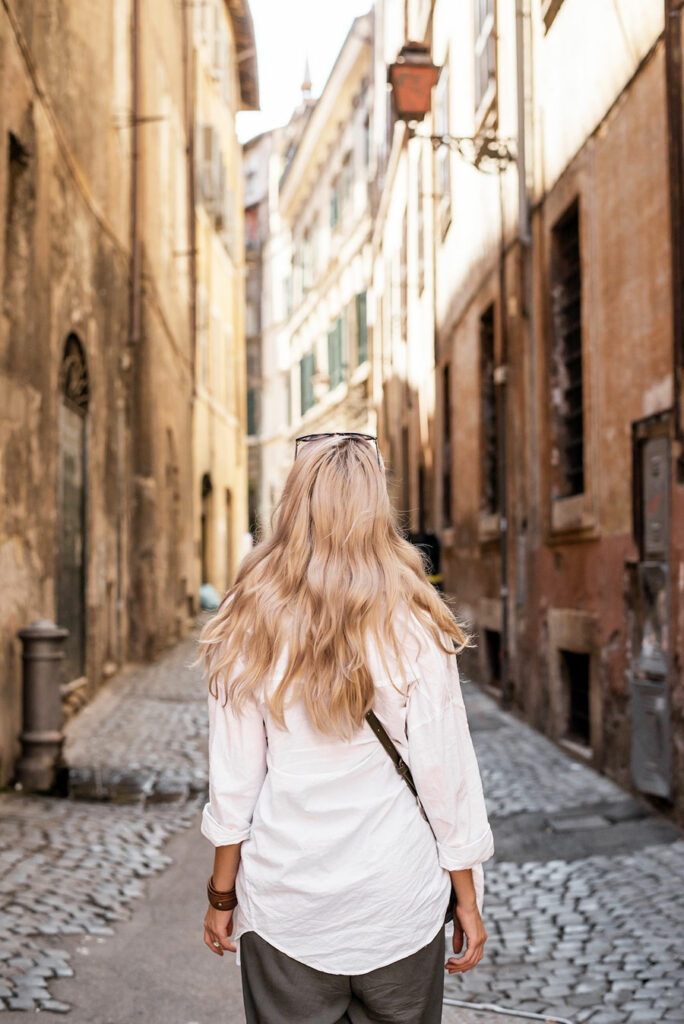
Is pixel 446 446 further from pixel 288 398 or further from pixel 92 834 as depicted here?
pixel 288 398

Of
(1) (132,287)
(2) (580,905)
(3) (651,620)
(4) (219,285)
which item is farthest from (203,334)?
(2) (580,905)

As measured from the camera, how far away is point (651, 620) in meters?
6.18

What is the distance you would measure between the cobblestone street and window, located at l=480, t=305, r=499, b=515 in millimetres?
4134

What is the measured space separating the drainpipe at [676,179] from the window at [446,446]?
26.9 feet

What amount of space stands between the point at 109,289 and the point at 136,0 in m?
3.50

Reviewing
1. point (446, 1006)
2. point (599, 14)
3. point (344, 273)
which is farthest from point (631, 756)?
point (344, 273)

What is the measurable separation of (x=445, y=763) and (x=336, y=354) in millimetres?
24027

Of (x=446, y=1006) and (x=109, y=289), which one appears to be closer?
(x=446, y=1006)

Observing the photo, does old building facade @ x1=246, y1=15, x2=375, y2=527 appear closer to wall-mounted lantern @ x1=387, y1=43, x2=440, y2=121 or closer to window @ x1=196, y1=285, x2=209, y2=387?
window @ x1=196, y1=285, x2=209, y2=387

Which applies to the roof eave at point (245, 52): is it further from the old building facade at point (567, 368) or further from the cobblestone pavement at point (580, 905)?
the cobblestone pavement at point (580, 905)

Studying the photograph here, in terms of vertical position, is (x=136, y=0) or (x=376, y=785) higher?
(x=136, y=0)

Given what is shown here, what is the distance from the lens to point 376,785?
201 cm

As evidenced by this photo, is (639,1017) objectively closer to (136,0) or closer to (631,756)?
(631,756)

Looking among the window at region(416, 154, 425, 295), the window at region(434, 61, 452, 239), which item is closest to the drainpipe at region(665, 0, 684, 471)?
the window at region(434, 61, 452, 239)
